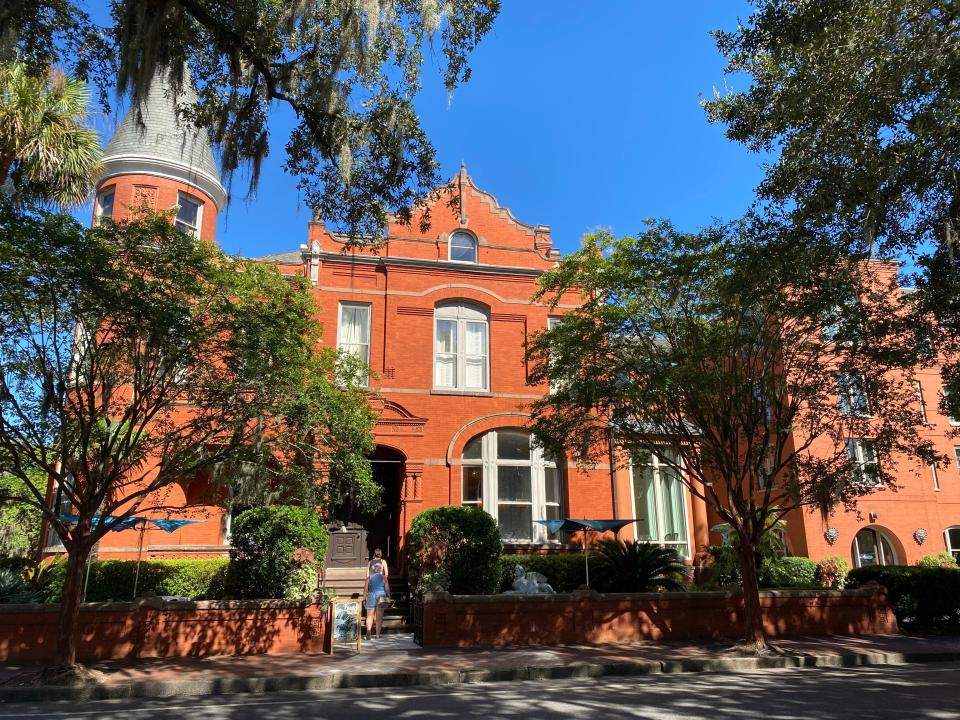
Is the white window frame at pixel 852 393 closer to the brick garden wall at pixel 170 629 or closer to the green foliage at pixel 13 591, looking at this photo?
the brick garden wall at pixel 170 629

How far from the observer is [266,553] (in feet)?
46.0

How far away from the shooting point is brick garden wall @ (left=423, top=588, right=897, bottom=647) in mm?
13461

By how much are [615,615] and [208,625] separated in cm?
796

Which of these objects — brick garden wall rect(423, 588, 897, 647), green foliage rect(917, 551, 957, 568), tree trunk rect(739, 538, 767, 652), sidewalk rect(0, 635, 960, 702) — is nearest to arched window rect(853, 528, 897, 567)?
green foliage rect(917, 551, 957, 568)

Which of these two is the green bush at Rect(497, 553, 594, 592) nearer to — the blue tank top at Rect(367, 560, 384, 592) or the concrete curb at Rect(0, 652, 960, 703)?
the blue tank top at Rect(367, 560, 384, 592)

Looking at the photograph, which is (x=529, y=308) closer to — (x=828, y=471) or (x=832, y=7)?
(x=828, y=471)

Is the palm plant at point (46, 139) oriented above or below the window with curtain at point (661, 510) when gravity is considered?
above

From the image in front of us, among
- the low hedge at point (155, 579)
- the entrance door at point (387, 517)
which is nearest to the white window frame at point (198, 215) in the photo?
the entrance door at point (387, 517)

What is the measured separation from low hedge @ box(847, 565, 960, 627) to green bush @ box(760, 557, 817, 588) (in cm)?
420

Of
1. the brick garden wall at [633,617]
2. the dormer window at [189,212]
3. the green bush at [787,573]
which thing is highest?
the dormer window at [189,212]

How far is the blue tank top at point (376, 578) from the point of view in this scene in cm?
1509

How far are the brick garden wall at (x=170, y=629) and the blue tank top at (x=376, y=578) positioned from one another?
2063mm

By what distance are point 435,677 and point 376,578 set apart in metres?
4.57

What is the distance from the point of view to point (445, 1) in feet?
24.9
